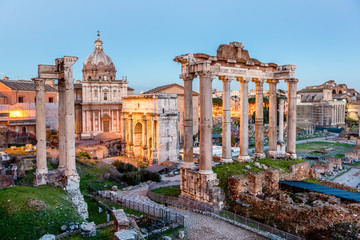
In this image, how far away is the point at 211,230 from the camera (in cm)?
1234

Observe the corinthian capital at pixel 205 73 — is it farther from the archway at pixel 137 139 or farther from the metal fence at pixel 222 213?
the archway at pixel 137 139

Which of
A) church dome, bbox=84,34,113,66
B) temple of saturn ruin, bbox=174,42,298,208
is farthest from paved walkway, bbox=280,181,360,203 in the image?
church dome, bbox=84,34,113,66

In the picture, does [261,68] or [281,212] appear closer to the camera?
[281,212]

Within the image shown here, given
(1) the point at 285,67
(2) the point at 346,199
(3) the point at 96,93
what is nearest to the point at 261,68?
(1) the point at 285,67

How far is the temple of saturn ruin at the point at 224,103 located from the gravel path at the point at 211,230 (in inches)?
49.2

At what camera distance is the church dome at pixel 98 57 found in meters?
47.0

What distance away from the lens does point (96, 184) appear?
21.5 m

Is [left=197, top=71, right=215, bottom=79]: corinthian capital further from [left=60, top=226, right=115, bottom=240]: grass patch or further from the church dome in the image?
the church dome

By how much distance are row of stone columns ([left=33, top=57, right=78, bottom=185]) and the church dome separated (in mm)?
32530

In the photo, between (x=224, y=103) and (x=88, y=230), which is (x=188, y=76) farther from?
(x=88, y=230)

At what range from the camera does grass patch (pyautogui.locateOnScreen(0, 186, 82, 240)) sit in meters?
10.4

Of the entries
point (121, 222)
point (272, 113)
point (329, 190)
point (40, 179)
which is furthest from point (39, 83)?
point (329, 190)

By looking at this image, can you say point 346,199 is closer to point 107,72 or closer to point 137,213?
point 137,213

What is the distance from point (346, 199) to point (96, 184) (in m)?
15.6
